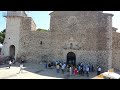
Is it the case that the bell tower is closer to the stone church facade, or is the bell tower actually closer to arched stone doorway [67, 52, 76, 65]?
the stone church facade

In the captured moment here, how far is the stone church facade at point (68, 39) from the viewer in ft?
71.6

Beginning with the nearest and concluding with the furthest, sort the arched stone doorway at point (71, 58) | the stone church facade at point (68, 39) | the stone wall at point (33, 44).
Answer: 1. the stone church facade at point (68, 39)
2. the arched stone doorway at point (71, 58)
3. the stone wall at point (33, 44)

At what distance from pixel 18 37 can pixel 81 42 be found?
8452 mm

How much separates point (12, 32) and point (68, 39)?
7755 millimetres

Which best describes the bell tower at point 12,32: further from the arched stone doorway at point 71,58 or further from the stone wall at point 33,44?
the arched stone doorway at point 71,58

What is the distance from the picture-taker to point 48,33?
23781 millimetres

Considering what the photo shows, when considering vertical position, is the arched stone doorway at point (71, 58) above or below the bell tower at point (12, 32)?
below

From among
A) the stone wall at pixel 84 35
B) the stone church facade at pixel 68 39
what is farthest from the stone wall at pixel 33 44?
the stone wall at pixel 84 35

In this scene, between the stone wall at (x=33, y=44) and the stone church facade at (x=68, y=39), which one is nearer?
the stone church facade at (x=68, y=39)

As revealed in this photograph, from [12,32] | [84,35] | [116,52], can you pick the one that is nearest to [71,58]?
[84,35]

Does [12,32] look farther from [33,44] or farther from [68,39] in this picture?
[68,39]

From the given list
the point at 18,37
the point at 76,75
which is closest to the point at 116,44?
the point at 76,75

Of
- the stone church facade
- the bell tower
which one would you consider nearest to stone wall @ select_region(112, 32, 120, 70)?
the stone church facade

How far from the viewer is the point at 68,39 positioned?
75.6 feet
